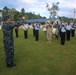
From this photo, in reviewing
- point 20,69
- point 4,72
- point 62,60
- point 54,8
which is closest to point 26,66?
point 20,69

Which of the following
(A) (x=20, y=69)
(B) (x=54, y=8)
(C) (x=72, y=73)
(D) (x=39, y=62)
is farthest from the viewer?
(B) (x=54, y=8)

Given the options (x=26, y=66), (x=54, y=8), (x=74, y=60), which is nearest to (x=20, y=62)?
(x=26, y=66)

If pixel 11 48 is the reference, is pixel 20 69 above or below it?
below

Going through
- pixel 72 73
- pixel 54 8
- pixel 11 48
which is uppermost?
pixel 54 8

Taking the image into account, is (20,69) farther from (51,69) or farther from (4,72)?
(51,69)

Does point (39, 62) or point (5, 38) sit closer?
point (5, 38)

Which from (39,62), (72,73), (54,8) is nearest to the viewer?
(72,73)

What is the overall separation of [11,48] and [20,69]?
1.05 metres

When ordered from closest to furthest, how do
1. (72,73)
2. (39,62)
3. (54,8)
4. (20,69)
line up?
(72,73), (20,69), (39,62), (54,8)

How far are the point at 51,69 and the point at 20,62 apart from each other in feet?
6.63

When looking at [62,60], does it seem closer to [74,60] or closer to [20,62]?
[74,60]

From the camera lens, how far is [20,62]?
1061 cm

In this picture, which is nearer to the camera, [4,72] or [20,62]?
[4,72]

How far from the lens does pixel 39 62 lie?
10.6m
